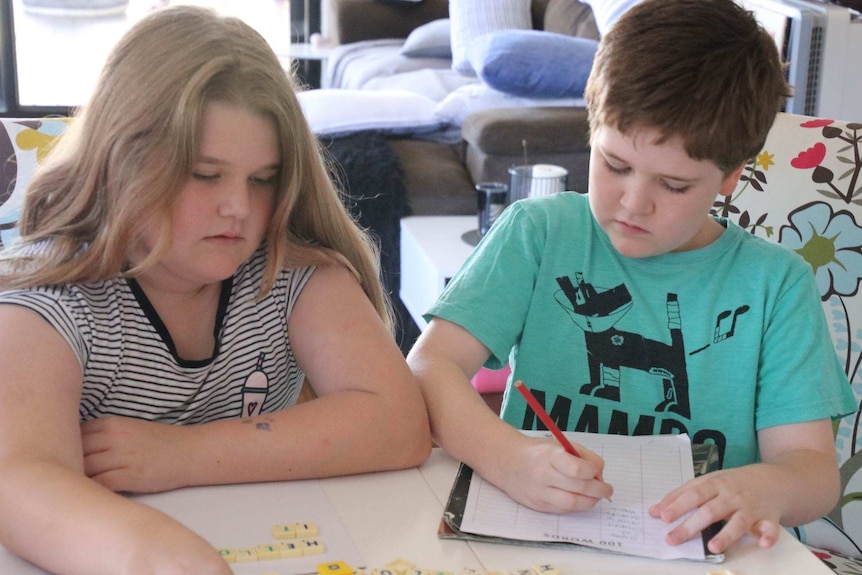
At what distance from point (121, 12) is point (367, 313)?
432cm

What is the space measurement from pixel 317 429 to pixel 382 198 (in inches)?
72.6

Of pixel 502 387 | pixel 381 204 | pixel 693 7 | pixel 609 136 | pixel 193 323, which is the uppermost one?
pixel 693 7

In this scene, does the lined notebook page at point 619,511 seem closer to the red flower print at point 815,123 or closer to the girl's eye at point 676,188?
the girl's eye at point 676,188

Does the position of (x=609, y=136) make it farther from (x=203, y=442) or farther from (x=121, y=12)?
(x=121, y=12)

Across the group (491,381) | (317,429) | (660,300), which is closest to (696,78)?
(660,300)

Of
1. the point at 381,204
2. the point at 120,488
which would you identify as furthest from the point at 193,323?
the point at 381,204

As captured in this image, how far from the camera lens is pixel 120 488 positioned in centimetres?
92

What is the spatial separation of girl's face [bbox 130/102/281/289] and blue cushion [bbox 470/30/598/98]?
7.52 feet

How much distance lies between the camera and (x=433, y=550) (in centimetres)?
88

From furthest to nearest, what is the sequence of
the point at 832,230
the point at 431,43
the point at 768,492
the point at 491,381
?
the point at 431,43
the point at 491,381
the point at 832,230
the point at 768,492

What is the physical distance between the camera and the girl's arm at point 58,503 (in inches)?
30.9

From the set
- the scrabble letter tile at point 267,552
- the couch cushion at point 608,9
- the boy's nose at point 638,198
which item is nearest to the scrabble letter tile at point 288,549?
the scrabble letter tile at point 267,552

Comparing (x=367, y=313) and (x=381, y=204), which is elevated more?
(x=367, y=313)

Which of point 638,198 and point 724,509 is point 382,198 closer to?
point 638,198
